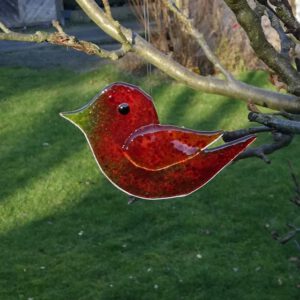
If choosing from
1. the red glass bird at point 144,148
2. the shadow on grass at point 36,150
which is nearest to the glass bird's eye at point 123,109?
the red glass bird at point 144,148

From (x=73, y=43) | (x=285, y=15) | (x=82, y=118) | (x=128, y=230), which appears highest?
(x=285, y=15)

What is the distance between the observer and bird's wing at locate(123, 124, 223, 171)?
270 centimetres

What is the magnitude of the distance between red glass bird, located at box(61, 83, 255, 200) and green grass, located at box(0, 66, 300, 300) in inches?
98.4

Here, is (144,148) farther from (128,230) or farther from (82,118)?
(128,230)

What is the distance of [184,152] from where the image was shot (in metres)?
2.71

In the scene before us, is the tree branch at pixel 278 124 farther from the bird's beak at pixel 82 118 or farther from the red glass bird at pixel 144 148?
the bird's beak at pixel 82 118

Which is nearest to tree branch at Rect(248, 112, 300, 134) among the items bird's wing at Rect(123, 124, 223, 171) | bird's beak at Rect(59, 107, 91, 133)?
bird's wing at Rect(123, 124, 223, 171)

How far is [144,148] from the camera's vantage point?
270 centimetres

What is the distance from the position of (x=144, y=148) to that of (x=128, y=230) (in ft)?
11.8

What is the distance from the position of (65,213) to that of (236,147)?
13.4 ft

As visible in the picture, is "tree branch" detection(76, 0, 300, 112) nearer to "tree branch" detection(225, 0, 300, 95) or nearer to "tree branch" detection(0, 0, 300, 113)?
"tree branch" detection(0, 0, 300, 113)

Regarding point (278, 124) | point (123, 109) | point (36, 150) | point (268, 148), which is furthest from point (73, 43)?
point (36, 150)

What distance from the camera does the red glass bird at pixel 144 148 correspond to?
107 inches

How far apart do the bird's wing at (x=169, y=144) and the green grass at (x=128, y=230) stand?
2.60 m
